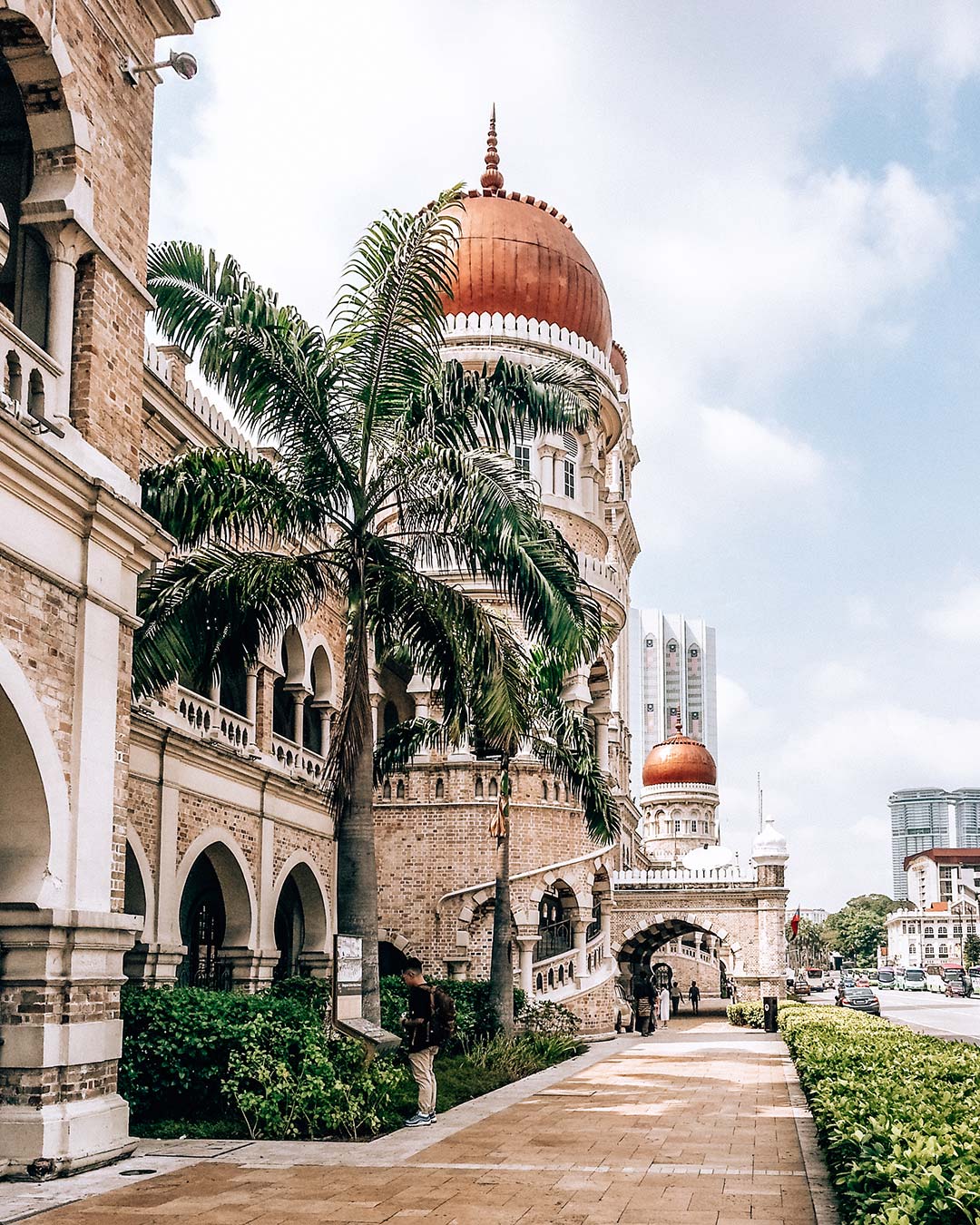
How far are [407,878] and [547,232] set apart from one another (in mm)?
14124

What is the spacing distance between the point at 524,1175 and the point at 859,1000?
126ft

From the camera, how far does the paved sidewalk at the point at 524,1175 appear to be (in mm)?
8711

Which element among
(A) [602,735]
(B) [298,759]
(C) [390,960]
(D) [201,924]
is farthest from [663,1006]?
(D) [201,924]

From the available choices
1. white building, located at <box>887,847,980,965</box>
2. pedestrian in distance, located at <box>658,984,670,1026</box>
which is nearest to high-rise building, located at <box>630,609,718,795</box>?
white building, located at <box>887,847,980,965</box>

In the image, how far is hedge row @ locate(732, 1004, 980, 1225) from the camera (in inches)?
227

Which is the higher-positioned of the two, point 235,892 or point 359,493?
point 359,493

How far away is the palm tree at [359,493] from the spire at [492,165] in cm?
1780

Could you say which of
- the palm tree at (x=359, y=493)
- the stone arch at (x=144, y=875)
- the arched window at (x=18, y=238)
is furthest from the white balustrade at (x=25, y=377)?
the stone arch at (x=144, y=875)

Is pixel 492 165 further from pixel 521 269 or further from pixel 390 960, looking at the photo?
pixel 390 960

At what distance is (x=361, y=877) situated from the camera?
1502cm

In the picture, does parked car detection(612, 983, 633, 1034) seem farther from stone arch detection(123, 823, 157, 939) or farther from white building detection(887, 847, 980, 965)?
white building detection(887, 847, 980, 965)

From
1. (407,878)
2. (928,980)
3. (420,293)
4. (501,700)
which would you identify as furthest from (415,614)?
(928,980)

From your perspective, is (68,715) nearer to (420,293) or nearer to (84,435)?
(84,435)

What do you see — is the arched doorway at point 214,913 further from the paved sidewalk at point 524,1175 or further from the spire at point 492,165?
the spire at point 492,165
